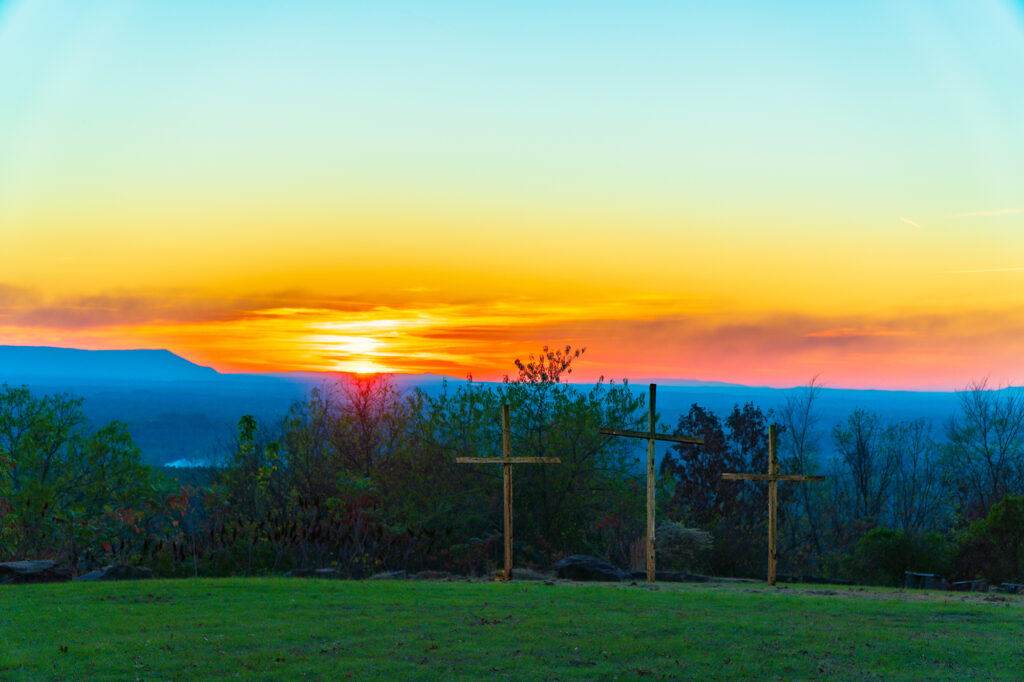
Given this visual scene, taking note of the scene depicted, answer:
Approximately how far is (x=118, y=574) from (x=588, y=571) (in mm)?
10021

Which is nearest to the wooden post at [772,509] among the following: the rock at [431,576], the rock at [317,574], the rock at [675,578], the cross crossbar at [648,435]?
the rock at [675,578]

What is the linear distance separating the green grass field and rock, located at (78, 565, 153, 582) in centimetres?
124

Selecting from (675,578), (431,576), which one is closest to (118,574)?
(431,576)

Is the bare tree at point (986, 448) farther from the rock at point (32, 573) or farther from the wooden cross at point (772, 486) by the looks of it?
the rock at point (32, 573)

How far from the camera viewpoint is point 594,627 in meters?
13.7

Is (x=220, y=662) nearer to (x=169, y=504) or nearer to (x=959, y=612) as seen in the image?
Result: (x=959, y=612)

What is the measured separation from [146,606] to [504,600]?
6048 millimetres

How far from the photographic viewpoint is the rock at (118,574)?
60.3 ft

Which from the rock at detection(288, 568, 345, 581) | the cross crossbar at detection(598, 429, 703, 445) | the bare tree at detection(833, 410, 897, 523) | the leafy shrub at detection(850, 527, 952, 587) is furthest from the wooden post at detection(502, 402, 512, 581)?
the bare tree at detection(833, 410, 897, 523)

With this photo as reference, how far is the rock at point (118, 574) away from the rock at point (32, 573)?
16.0 inches

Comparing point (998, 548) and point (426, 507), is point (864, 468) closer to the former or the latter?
point (998, 548)

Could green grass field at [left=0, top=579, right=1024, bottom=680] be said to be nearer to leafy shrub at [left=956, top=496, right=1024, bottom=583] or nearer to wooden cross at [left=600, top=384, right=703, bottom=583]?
wooden cross at [left=600, top=384, right=703, bottom=583]

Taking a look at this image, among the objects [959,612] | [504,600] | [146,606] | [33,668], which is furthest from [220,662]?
[959,612]

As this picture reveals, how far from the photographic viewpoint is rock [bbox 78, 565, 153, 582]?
1838 cm
